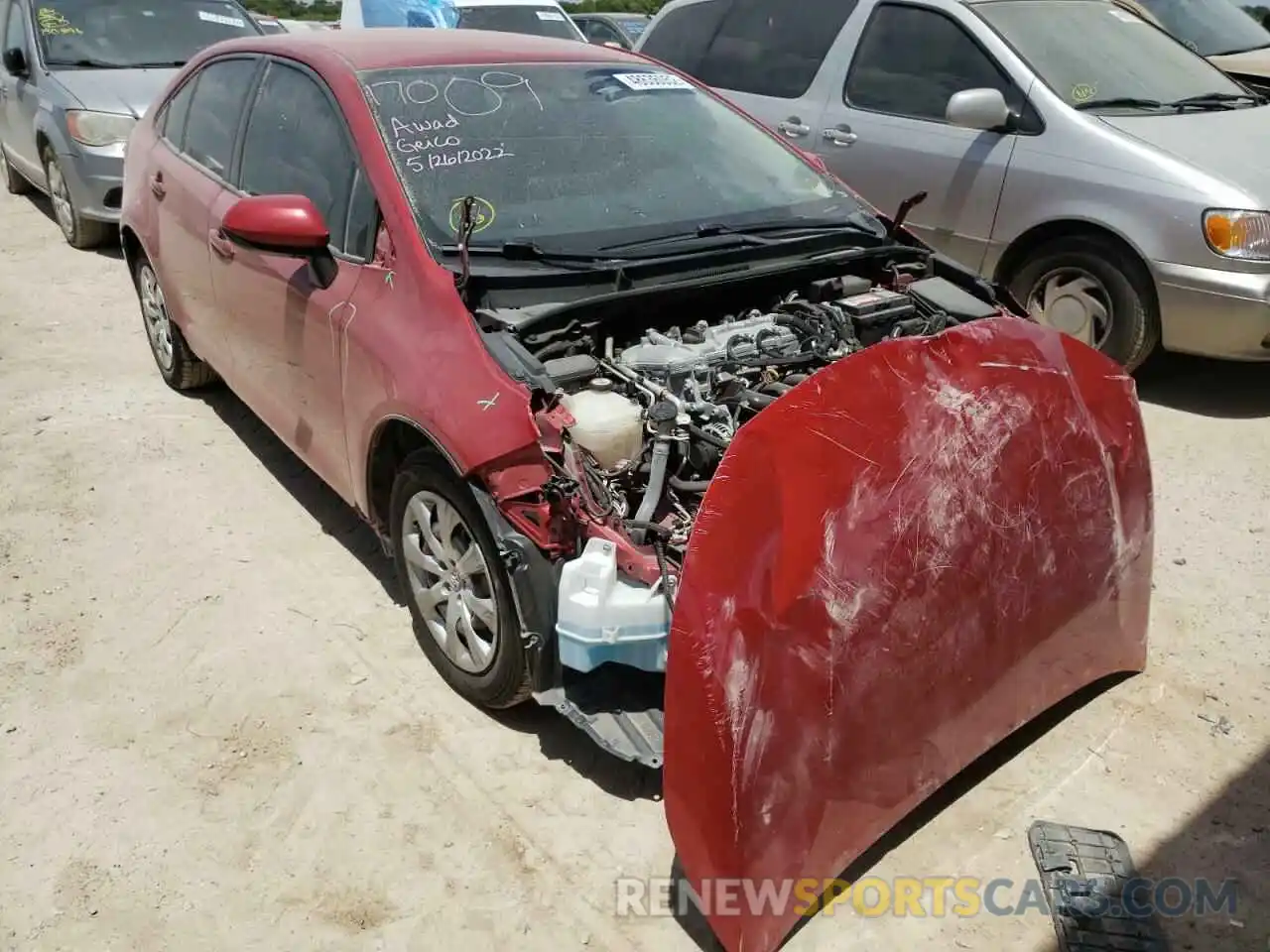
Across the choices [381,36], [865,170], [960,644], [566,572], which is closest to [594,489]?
Answer: [566,572]

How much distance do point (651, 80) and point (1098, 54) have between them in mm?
2902

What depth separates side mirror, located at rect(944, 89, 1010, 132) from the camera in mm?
5023

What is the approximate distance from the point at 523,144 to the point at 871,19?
10.8 feet

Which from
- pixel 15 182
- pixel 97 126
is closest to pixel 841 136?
pixel 97 126

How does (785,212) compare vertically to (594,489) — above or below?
above

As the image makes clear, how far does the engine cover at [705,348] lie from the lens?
288 centimetres

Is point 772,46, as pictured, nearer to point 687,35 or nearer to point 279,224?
point 687,35

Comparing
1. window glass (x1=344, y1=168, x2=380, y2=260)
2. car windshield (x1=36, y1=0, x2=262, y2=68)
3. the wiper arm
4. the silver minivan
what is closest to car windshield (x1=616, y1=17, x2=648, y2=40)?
car windshield (x1=36, y1=0, x2=262, y2=68)

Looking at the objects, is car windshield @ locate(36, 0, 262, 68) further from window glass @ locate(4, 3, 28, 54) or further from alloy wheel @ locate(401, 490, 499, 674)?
alloy wheel @ locate(401, 490, 499, 674)

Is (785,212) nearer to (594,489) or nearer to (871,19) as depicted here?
(594,489)

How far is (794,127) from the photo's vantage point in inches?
236

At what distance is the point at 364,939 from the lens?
7.79 ft

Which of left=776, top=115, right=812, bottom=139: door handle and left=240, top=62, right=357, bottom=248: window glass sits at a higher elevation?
left=240, top=62, right=357, bottom=248: window glass

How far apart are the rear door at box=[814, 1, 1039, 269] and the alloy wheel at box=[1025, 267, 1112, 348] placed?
1.25 feet
